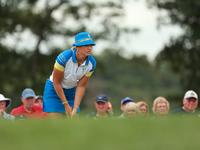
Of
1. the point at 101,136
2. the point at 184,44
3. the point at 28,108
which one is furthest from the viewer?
the point at 184,44

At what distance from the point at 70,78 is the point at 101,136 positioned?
2.86 metres

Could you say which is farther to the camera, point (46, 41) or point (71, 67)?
point (46, 41)

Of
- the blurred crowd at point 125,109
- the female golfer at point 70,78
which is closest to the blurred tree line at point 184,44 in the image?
the blurred crowd at point 125,109

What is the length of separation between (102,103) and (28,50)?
66.1 ft

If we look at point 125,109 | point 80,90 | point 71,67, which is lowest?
point 125,109

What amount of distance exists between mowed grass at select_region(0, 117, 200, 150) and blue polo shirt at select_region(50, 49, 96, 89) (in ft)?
7.34

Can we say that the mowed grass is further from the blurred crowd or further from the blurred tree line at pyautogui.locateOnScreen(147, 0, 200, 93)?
the blurred tree line at pyautogui.locateOnScreen(147, 0, 200, 93)

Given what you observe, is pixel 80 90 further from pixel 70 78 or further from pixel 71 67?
pixel 71 67

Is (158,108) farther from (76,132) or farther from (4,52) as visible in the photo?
(4,52)

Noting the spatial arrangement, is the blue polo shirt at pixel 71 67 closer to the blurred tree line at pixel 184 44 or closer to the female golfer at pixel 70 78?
the female golfer at pixel 70 78

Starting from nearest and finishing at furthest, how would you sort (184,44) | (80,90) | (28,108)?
(80,90) → (28,108) → (184,44)

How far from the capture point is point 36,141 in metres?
2.66

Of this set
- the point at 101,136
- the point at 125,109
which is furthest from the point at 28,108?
the point at 101,136

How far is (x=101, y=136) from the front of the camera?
282cm
